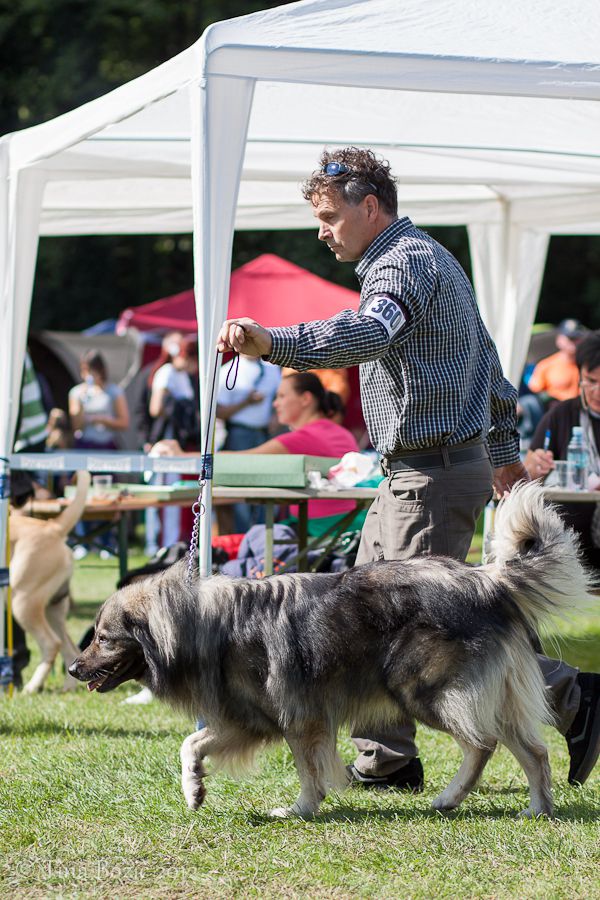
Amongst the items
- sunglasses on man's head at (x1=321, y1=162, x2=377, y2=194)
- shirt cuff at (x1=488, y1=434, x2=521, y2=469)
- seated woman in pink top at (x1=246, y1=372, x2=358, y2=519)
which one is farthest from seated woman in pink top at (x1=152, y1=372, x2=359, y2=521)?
sunglasses on man's head at (x1=321, y1=162, x2=377, y2=194)

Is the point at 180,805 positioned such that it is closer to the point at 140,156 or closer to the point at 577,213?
the point at 140,156

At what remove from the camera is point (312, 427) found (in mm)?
6957

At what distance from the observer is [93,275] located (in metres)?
24.5

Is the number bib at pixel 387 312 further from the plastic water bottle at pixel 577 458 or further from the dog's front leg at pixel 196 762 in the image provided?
the plastic water bottle at pixel 577 458

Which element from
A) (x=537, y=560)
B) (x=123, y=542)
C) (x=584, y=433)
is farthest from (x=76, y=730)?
(x=584, y=433)

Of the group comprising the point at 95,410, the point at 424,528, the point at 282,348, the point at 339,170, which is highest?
the point at 339,170

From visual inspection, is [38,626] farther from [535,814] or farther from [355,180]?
[355,180]

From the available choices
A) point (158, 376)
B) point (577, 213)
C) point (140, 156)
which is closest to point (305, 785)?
point (140, 156)

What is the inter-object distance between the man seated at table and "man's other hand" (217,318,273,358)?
3412 millimetres

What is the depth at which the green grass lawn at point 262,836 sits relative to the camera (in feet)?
10.5

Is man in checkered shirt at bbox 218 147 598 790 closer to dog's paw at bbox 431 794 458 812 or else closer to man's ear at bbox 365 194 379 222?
man's ear at bbox 365 194 379 222

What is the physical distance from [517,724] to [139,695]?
2906 mm

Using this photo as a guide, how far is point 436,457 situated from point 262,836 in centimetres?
138

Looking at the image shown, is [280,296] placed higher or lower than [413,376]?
higher
